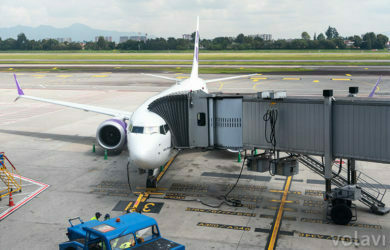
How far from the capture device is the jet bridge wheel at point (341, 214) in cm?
1895

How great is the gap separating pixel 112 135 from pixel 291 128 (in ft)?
46.5

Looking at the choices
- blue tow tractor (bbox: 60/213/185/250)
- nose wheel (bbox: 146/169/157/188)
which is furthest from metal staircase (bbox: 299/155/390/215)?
blue tow tractor (bbox: 60/213/185/250)

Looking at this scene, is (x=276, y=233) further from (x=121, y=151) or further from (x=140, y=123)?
(x=121, y=151)

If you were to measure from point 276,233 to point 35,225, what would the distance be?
10.5 meters

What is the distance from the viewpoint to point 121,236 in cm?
1384

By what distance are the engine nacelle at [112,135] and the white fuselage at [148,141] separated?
21.0ft

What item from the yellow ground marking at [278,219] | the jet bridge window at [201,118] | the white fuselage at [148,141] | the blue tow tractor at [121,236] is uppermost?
the jet bridge window at [201,118]

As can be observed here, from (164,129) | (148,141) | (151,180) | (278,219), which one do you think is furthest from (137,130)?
(278,219)

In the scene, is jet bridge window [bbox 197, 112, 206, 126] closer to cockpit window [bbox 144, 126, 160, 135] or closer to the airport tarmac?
cockpit window [bbox 144, 126, 160, 135]

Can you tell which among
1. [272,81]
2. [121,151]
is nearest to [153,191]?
[121,151]

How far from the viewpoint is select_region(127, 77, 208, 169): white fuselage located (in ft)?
70.8

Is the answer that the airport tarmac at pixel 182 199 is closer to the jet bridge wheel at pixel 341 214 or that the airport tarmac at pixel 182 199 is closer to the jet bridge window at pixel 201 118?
the jet bridge wheel at pixel 341 214

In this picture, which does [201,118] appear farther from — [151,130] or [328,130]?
[328,130]

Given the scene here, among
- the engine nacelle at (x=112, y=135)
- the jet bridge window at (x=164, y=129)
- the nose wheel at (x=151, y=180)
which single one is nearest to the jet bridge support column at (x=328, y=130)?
the jet bridge window at (x=164, y=129)
